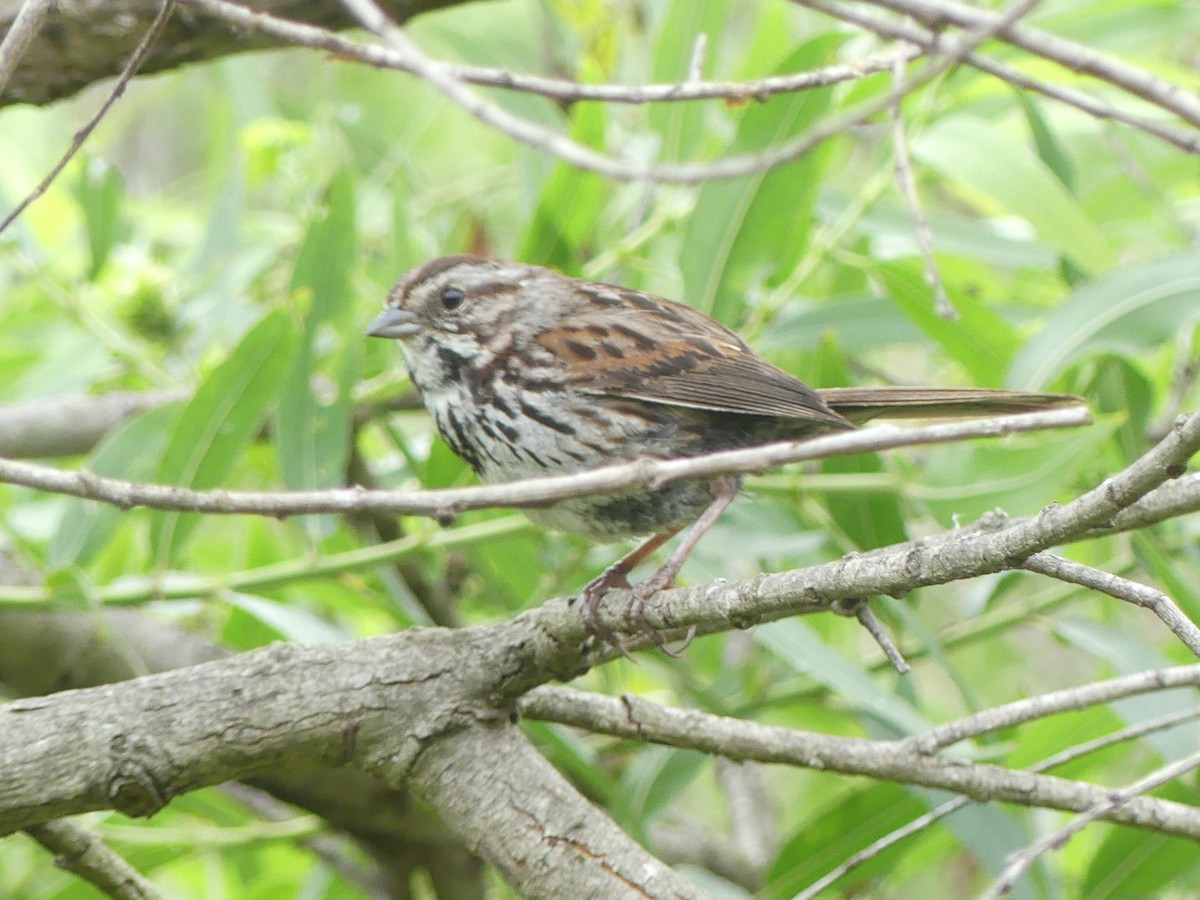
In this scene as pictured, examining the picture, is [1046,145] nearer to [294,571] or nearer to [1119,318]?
[1119,318]

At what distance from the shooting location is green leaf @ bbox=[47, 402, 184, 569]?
390 cm

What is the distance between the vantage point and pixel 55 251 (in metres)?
5.24

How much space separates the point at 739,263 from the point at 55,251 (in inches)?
103

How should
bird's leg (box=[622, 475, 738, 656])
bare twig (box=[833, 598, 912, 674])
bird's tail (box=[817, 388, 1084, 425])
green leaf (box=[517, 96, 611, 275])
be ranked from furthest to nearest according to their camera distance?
green leaf (box=[517, 96, 611, 275]) → bird's tail (box=[817, 388, 1084, 425]) → bird's leg (box=[622, 475, 738, 656]) → bare twig (box=[833, 598, 912, 674])

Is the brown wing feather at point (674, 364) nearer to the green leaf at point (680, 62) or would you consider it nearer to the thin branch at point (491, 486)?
the green leaf at point (680, 62)

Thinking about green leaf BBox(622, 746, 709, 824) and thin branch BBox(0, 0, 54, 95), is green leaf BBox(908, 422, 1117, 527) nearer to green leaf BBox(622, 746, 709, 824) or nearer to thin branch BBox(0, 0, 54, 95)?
green leaf BBox(622, 746, 709, 824)

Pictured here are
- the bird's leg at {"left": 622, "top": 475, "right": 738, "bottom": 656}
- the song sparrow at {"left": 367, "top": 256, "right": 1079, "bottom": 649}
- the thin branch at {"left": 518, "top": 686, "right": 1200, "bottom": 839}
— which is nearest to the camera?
the bird's leg at {"left": 622, "top": 475, "right": 738, "bottom": 656}

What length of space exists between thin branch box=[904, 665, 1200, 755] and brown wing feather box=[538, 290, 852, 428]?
852 millimetres

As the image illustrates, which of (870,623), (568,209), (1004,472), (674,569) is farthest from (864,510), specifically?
(870,623)

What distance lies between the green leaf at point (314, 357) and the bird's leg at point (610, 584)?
2.80 ft

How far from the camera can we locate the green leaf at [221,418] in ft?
12.2

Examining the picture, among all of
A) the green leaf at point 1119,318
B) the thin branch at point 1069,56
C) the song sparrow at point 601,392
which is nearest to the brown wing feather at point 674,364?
the song sparrow at point 601,392

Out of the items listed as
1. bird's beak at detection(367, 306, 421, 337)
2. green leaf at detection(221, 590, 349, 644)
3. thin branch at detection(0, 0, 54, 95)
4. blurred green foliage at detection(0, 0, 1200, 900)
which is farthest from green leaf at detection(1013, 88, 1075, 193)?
thin branch at detection(0, 0, 54, 95)

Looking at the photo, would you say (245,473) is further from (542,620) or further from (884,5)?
(884,5)
